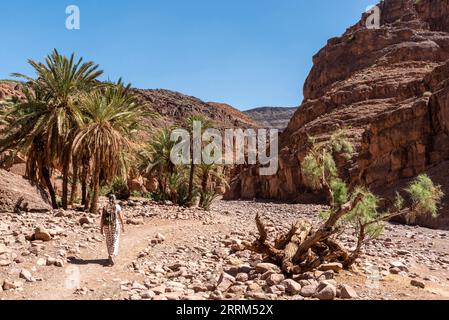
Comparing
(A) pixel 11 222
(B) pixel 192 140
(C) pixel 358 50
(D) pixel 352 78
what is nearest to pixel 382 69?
(D) pixel 352 78

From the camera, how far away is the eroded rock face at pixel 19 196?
16.0 m

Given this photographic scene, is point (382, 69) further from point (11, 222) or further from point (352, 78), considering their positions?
point (11, 222)

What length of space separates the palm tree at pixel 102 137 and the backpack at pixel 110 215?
256 inches

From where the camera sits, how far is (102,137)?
16.4 m

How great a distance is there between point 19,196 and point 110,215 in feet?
29.7

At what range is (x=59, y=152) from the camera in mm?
17031

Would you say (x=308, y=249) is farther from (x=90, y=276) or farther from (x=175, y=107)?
(x=175, y=107)

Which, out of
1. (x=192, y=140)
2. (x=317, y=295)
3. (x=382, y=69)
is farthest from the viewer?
(x=382, y=69)

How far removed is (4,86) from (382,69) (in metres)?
58.7

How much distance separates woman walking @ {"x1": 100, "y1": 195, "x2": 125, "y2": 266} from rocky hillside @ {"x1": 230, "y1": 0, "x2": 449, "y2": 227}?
11.5 m

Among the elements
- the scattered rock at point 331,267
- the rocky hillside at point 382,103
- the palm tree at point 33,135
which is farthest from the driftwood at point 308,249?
the palm tree at point 33,135

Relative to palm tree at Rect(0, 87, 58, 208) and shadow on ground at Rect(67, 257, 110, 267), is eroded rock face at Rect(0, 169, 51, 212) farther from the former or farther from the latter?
shadow on ground at Rect(67, 257, 110, 267)

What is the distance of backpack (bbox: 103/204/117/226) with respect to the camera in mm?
9469

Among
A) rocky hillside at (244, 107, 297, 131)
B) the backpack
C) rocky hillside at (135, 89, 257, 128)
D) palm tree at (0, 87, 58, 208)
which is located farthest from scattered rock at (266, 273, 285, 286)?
rocky hillside at (244, 107, 297, 131)
